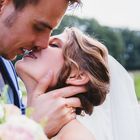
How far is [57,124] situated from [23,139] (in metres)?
1.54

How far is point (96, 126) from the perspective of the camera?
124 inches

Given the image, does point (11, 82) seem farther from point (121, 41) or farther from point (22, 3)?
point (121, 41)

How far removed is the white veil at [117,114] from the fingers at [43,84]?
1.32 ft

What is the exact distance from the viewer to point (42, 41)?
289 cm

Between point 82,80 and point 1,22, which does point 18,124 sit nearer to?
point 82,80

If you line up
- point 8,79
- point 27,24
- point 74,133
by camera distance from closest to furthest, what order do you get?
point 74,133
point 27,24
point 8,79

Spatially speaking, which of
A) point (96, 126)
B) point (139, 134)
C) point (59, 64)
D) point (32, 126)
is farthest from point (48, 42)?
point (32, 126)

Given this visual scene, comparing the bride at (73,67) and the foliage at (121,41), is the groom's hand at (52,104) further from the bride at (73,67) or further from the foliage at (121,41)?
the foliage at (121,41)

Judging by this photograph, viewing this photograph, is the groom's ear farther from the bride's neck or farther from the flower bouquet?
the flower bouquet

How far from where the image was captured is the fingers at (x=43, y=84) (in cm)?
282

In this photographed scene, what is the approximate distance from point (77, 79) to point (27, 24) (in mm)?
557

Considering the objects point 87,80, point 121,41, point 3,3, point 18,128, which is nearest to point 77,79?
point 87,80

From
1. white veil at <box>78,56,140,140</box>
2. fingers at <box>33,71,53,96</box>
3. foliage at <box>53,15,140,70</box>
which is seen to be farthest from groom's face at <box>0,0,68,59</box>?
foliage at <box>53,15,140,70</box>

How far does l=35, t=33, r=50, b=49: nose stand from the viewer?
2881mm
